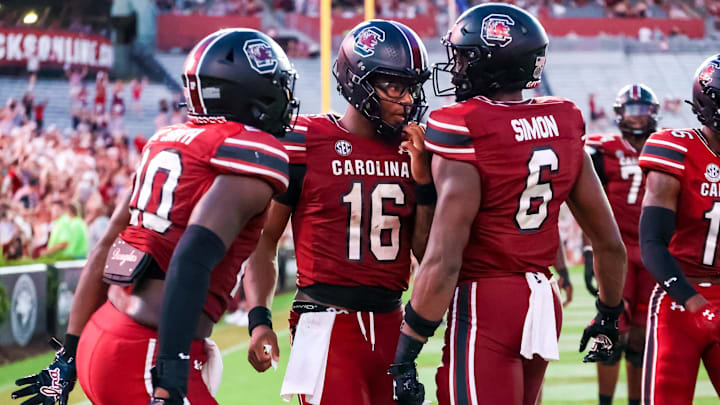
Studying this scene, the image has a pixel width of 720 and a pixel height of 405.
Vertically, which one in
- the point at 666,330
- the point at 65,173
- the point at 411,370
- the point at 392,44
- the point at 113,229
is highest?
the point at 392,44

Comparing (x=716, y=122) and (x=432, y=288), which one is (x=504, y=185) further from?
(x=716, y=122)

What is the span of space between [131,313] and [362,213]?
1.03 m

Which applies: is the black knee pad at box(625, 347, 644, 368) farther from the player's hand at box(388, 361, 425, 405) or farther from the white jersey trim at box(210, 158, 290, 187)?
the white jersey trim at box(210, 158, 290, 187)

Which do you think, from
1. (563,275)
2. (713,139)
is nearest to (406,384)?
(713,139)

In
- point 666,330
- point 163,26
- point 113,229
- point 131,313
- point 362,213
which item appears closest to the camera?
point 131,313

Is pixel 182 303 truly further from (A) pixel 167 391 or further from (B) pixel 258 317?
(B) pixel 258 317

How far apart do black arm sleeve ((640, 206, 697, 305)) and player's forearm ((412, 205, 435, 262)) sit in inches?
39.8

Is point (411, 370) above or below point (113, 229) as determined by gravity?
below

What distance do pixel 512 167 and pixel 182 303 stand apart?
122 cm

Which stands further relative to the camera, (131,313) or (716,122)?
(716,122)

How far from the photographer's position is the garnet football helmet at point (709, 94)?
408 centimetres

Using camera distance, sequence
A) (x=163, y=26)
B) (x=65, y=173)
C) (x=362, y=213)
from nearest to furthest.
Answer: (x=362, y=213), (x=65, y=173), (x=163, y=26)

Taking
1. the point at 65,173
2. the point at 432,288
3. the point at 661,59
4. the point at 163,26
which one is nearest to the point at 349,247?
the point at 432,288

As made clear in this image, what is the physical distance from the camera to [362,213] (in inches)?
139
